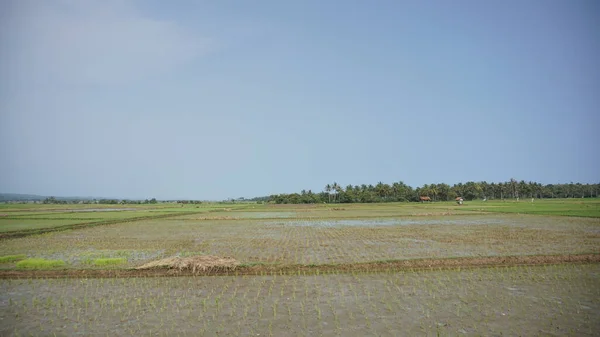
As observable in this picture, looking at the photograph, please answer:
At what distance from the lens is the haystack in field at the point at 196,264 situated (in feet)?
38.2

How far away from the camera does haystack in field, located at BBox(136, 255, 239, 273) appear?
459 inches

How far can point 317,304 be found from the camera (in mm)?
8078

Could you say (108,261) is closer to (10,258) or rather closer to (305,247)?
(10,258)

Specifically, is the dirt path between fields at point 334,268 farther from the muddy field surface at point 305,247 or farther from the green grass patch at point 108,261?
the green grass patch at point 108,261

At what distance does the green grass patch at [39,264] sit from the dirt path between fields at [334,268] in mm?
666

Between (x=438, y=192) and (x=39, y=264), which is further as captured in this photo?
(x=438, y=192)

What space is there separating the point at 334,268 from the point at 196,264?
179 inches

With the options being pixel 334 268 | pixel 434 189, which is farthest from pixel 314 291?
pixel 434 189

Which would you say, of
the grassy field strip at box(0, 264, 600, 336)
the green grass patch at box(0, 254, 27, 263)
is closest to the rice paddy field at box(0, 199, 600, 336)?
the grassy field strip at box(0, 264, 600, 336)

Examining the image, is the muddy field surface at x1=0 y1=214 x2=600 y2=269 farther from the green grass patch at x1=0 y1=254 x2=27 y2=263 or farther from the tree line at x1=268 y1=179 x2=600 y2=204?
the tree line at x1=268 y1=179 x2=600 y2=204

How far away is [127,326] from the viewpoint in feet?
22.7

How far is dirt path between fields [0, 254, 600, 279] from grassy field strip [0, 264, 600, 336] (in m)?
0.55

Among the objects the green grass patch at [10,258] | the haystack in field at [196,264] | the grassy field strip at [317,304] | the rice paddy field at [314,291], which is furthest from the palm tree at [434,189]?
the green grass patch at [10,258]

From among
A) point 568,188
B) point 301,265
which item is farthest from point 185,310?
point 568,188
